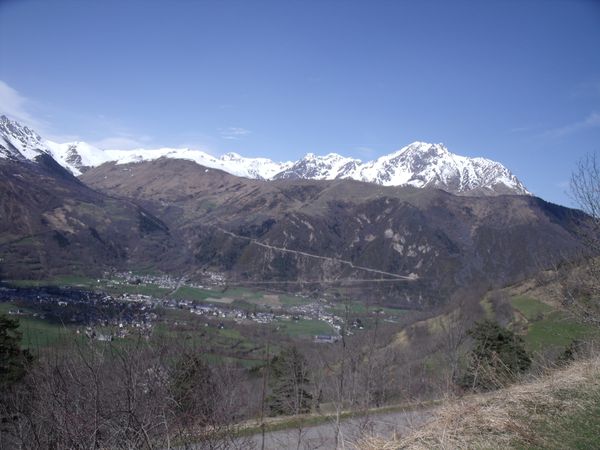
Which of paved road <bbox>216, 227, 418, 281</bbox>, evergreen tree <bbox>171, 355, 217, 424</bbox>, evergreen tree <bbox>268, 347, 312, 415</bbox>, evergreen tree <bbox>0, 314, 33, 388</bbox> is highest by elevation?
paved road <bbox>216, 227, 418, 281</bbox>

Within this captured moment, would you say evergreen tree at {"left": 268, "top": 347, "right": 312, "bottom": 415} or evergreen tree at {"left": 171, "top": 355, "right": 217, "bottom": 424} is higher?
evergreen tree at {"left": 171, "top": 355, "right": 217, "bottom": 424}

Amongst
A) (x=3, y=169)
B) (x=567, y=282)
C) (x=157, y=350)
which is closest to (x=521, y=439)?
(x=157, y=350)

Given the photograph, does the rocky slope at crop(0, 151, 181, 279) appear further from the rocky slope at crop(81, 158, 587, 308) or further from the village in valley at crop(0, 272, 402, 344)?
the rocky slope at crop(81, 158, 587, 308)

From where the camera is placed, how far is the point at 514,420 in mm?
4910

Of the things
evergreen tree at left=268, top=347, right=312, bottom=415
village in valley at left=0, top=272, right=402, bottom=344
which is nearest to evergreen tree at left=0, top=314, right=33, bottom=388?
village in valley at left=0, top=272, right=402, bottom=344

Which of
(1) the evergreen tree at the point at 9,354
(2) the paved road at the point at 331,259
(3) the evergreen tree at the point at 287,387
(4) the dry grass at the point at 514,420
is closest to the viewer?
(4) the dry grass at the point at 514,420

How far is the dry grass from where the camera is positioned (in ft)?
14.7

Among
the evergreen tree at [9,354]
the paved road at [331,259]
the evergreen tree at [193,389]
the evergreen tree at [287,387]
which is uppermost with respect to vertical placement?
the paved road at [331,259]

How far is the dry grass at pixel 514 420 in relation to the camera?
4.48 m

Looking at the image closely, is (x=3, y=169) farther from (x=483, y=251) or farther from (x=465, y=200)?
(x=465, y=200)

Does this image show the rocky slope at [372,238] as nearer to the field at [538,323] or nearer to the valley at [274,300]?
the valley at [274,300]

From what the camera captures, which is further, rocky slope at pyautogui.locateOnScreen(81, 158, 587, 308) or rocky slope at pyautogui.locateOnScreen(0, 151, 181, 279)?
rocky slope at pyautogui.locateOnScreen(81, 158, 587, 308)

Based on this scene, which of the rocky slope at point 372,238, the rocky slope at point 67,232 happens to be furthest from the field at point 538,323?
the rocky slope at point 67,232

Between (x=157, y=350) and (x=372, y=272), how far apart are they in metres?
101
